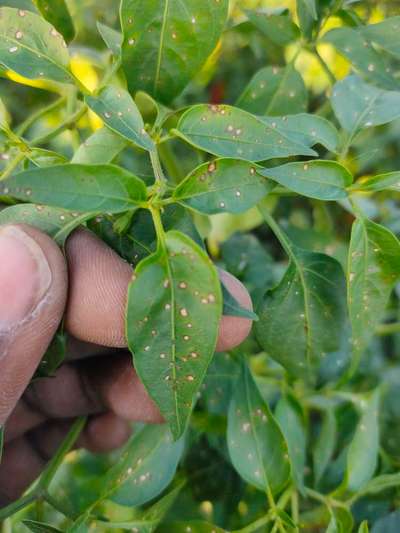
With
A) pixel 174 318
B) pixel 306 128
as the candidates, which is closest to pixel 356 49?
pixel 306 128

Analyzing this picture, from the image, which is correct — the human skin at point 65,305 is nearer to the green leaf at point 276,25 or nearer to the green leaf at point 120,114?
the green leaf at point 120,114

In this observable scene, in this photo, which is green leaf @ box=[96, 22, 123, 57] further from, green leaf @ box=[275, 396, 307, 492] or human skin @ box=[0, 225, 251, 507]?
green leaf @ box=[275, 396, 307, 492]

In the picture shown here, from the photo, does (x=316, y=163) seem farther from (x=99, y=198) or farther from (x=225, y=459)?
(x=225, y=459)

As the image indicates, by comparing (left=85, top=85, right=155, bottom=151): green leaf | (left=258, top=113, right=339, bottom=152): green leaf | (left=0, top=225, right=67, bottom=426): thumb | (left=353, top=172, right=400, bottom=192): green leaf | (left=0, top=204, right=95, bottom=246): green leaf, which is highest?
(left=85, top=85, right=155, bottom=151): green leaf

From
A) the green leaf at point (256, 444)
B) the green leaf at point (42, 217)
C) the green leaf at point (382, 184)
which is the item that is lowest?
the green leaf at point (256, 444)

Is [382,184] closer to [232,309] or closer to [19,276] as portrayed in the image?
[232,309]

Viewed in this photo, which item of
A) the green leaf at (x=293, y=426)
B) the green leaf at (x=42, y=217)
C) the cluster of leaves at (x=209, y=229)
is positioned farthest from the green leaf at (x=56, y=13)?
the green leaf at (x=293, y=426)

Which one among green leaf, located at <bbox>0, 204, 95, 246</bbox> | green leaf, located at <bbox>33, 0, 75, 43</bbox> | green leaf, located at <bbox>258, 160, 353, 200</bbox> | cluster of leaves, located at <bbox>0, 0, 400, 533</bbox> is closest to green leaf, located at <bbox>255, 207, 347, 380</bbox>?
cluster of leaves, located at <bbox>0, 0, 400, 533</bbox>
